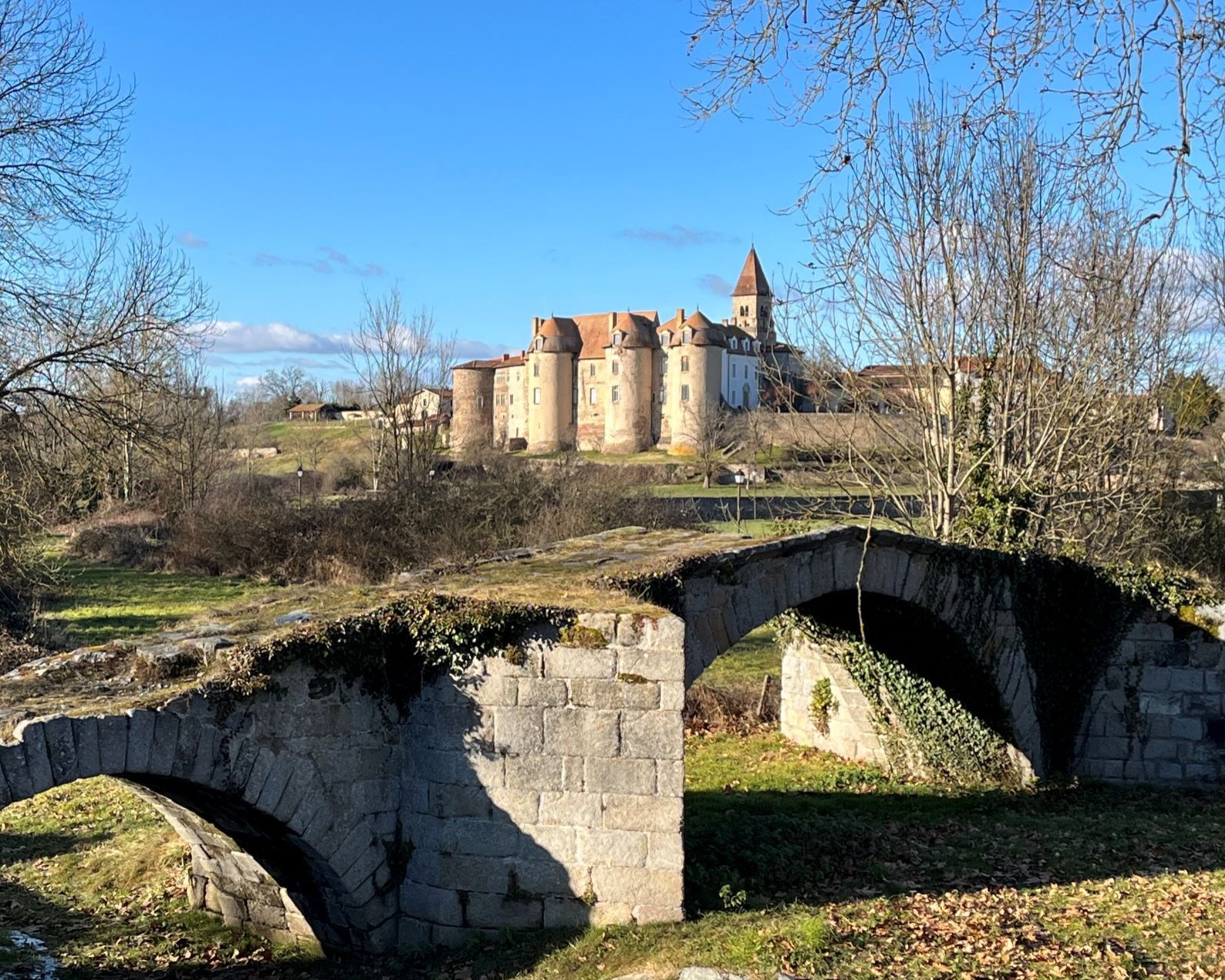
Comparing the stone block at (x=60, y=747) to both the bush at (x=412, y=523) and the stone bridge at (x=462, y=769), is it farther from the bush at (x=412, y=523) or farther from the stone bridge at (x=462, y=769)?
the bush at (x=412, y=523)

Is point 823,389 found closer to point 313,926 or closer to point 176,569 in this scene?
point 313,926

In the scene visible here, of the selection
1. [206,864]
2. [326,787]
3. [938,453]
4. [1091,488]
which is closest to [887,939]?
[326,787]

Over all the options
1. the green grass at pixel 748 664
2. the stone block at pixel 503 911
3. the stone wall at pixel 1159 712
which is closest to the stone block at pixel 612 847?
the stone block at pixel 503 911

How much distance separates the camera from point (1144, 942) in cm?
688

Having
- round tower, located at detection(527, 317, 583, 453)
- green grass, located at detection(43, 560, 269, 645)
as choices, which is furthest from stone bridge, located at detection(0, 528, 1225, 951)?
round tower, located at detection(527, 317, 583, 453)

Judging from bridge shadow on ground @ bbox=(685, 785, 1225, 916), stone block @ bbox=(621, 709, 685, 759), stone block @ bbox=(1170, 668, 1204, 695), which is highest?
stone block @ bbox=(621, 709, 685, 759)

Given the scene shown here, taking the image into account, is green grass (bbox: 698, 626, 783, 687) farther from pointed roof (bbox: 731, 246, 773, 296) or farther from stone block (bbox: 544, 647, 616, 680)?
pointed roof (bbox: 731, 246, 773, 296)

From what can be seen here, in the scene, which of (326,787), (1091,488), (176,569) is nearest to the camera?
(326,787)

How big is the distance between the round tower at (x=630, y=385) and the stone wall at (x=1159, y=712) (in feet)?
162

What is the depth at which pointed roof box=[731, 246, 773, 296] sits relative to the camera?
66.9 metres

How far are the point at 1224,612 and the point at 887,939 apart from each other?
698 cm

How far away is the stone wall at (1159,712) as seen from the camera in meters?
11.7

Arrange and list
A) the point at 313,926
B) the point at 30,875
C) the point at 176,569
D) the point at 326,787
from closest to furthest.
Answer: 1. the point at 326,787
2. the point at 313,926
3. the point at 30,875
4. the point at 176,569

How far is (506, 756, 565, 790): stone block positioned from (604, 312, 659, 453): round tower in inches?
2128
